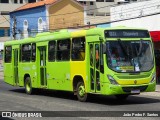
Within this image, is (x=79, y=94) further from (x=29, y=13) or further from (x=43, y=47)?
(x=29, y=13)

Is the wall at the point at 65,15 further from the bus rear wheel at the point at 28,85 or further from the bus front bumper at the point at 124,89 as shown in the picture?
the bus front bumper at the point at 124,89

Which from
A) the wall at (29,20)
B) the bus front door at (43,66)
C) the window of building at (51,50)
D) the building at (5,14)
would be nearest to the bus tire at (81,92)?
the window of building at (51,50)

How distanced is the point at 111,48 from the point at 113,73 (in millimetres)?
957

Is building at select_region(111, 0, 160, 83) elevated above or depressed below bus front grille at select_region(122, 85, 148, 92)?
above

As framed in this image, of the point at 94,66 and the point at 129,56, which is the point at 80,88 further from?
the point at 129,56

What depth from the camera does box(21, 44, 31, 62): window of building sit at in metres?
23.2

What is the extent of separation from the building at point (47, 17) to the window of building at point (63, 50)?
4211 cm

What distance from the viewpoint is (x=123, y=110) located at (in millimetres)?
14898

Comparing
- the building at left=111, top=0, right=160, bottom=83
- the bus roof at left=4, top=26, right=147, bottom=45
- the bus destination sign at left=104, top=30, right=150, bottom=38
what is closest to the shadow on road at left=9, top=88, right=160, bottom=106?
the bus destination sign at left=104, top=30, right=150, bottom=38

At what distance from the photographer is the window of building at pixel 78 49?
18.1 metres

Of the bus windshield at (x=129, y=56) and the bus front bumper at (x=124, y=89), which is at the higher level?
the bus windshield at (x=129, y=56)

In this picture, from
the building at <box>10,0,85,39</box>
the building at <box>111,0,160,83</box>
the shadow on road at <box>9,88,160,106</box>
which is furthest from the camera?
the building at <box>10,0,85,39</box>

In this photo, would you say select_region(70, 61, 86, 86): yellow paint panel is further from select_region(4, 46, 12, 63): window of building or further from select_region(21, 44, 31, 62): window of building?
select_region(4, 46, 12, 63): window of building

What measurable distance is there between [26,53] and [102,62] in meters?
7.67
